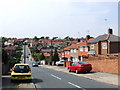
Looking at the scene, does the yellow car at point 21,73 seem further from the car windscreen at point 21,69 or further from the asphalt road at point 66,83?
the asphalt road at point 66,83

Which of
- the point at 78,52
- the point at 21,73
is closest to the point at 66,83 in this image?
the point at 21,73

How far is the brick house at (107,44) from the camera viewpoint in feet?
145

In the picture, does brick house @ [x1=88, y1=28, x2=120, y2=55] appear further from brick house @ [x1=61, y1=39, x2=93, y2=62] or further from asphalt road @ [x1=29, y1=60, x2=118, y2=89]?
asphalt road @ [x1=29, y1=60, x2=118, y2=89]

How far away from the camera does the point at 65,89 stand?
559 inches

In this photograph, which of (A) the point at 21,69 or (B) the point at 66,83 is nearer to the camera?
(B) the point at 66,83

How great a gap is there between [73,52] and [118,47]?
22.8m

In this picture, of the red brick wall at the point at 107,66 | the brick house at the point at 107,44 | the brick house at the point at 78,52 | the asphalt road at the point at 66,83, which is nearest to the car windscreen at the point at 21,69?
the asphalt road at the point at 66,83

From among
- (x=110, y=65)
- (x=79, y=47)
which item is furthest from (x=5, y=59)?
(x=79, y=47)

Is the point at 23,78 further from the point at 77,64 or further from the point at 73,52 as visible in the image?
the point at 73,52

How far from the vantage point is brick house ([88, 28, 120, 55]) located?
4416cm

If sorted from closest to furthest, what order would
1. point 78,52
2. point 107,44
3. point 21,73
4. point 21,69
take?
point 21,73
point 21,69
point 107,44
point 78,52

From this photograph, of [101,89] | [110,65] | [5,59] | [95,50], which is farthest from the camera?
[95,50]

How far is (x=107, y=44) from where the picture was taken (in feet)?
146

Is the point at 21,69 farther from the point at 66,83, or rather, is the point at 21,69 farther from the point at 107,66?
the point at 107,66
